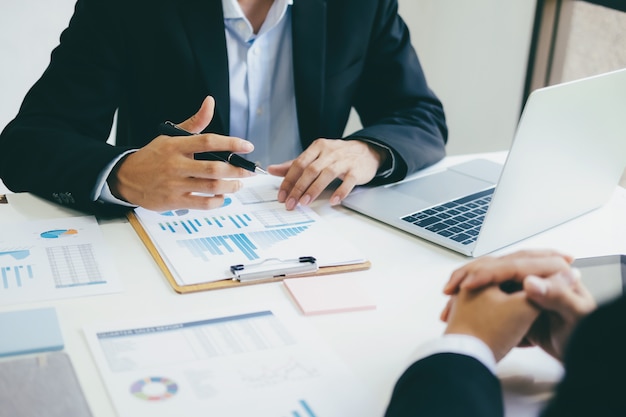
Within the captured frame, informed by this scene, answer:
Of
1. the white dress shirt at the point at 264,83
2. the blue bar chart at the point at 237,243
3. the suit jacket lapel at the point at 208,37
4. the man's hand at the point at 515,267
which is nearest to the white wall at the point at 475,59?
the white dress shirt at the point at 264,83

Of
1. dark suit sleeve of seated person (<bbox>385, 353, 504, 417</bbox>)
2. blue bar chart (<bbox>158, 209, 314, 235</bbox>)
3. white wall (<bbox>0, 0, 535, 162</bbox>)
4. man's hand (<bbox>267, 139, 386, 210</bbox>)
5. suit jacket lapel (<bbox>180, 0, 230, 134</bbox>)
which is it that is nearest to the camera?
dark suit sleeve of seated person (<bbox>385, 353, 504, 417</bbox>)

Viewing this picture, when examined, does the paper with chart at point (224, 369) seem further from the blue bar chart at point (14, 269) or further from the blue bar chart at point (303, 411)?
the blue bar chart at point (14, 269)

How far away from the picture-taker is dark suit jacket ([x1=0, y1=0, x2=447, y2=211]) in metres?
1.42

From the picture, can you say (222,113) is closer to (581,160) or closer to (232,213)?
(232,213)

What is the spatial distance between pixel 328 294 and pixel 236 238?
0.73 ft

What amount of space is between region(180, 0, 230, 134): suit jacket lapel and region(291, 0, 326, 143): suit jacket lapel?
0.18 meters

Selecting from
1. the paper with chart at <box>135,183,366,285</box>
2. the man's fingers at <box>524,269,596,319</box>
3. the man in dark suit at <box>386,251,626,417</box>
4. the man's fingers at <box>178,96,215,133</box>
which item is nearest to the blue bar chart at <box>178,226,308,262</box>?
the paper with chart at <box>135,183,366,285</box>

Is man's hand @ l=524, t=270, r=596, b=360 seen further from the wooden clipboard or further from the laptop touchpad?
the laptop touchpad

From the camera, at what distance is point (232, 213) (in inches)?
52.8

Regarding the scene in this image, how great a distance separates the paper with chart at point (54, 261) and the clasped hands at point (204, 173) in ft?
0.34

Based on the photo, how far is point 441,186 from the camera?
152cm

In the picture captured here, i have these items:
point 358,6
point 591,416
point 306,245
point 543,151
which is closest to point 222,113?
point 358,6

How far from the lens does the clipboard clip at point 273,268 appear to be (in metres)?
1.11

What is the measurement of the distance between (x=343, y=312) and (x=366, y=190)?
473 mm
